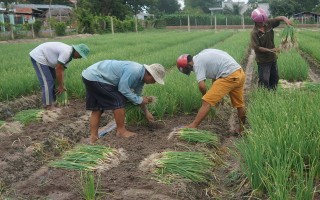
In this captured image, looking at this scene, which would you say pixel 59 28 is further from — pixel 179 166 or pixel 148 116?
pixel 179 166

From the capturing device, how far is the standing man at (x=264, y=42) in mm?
5973

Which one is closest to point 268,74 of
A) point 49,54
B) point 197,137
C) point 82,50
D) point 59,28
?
point 197,137

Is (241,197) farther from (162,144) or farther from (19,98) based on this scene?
(19,98)

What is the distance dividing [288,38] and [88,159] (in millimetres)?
6885

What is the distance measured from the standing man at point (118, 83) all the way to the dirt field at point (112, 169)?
365 mm

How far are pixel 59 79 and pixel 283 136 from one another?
416 cm

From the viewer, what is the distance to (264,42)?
618cm

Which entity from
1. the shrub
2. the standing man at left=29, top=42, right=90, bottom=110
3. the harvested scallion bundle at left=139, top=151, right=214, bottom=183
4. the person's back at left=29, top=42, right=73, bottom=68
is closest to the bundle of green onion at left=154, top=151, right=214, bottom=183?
the harvested scallion bundle at left=139, top=151, right=214, bottom=183

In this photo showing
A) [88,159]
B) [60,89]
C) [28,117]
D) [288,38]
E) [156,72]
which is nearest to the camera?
[88,159]

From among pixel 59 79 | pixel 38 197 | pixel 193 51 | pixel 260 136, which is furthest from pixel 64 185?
pixel 193 51

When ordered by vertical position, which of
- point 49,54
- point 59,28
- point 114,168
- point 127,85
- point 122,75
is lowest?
point 114,168

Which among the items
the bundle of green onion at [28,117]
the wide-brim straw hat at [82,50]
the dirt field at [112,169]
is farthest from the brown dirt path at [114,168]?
the wide-brim straw hat at [82,50]

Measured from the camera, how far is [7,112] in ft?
21.5

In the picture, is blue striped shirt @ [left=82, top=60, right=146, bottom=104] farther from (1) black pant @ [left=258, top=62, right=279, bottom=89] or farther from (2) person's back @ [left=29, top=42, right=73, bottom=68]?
(1) black pant @ [left=258, top=62, right=279, bottom=89]
